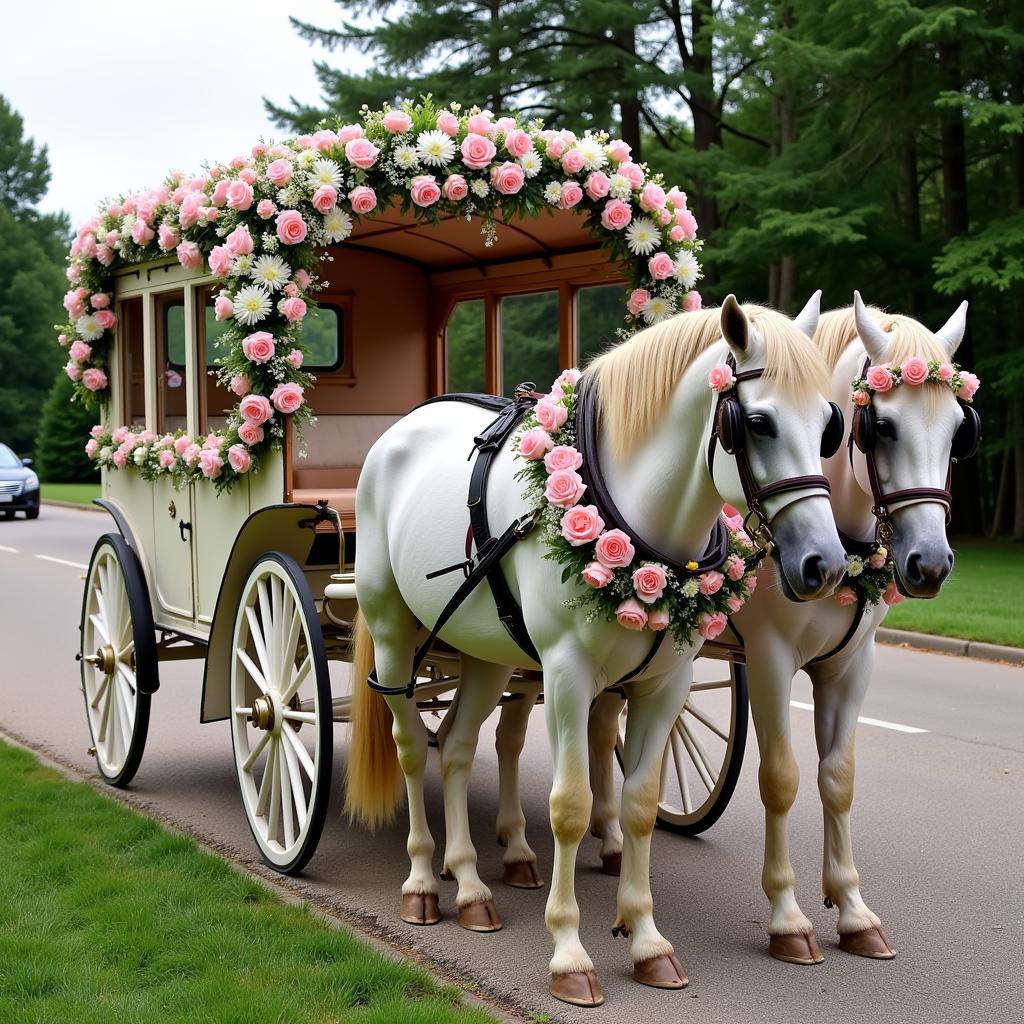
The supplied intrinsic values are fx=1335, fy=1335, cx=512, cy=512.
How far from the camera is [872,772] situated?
685 cm

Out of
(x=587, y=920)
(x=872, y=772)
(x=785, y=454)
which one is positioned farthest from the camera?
(x=872, y=772)

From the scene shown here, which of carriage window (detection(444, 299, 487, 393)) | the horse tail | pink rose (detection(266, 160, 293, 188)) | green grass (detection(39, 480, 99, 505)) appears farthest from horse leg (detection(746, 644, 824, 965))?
green grass (detection(39, 480, 99, 505))

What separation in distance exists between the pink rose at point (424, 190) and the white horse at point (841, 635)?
1728 mm

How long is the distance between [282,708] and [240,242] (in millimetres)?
1859

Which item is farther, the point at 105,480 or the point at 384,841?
the point at 105,480

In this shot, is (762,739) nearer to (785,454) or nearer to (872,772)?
(785,454)

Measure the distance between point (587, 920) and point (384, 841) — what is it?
1.28 metres

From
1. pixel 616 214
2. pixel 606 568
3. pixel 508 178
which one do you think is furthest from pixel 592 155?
pixel 606 568

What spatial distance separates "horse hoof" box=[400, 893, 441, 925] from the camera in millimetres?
4625

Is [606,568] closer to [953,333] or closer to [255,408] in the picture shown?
[953,333]

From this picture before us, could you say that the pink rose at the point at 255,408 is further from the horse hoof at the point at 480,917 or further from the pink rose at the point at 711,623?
the pink rose at the point at 711,623

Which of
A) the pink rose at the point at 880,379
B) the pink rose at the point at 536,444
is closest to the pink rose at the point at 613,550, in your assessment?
the pink rose at the point at 536,444

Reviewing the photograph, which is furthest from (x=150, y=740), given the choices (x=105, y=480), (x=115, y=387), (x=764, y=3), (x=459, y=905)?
(x=764, y=3)

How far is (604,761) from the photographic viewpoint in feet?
18.1
